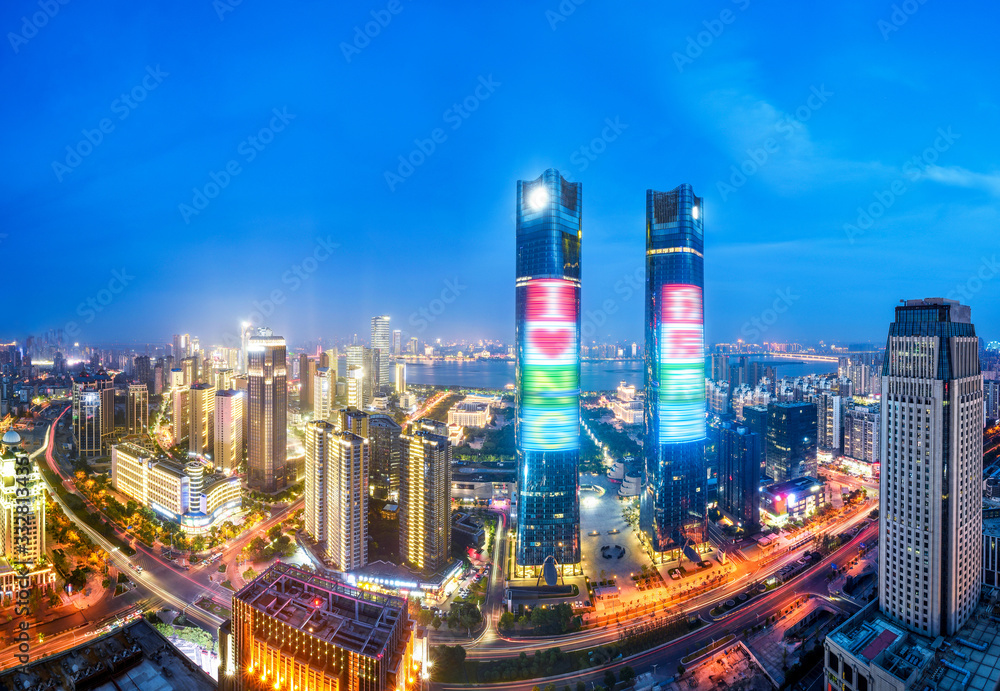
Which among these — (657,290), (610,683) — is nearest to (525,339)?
(657,290)

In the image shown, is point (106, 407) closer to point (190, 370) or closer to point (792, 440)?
point (190, 370)

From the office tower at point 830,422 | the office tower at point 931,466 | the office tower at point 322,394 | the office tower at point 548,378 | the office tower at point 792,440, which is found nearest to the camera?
the office tower at point 931,466

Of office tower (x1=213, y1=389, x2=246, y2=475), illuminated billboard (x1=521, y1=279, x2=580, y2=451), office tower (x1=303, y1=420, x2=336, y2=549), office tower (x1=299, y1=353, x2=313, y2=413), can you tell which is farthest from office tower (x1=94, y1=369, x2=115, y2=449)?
illuminated billboard (x1=521, y1=279, x2=580, y2=451)

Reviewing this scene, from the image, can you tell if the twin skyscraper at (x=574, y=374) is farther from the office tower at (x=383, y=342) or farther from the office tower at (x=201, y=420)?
the office tower at (x=383, y=342)

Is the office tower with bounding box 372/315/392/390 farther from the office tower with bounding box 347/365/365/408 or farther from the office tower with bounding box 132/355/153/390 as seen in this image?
the office tower with bounding box 132/355/153/390

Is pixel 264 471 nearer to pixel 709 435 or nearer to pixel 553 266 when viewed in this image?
pixel 553 266

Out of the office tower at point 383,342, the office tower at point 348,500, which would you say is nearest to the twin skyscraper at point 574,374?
the office tower at point 348,500
